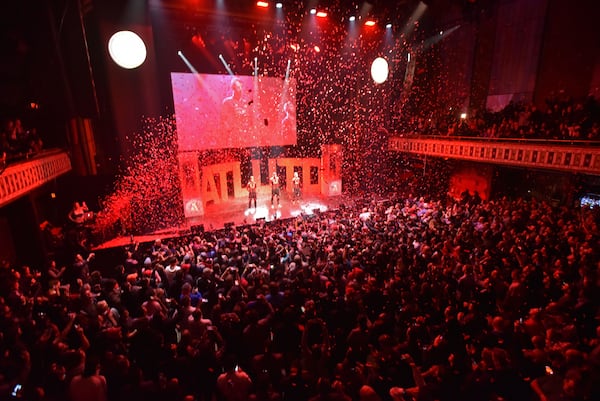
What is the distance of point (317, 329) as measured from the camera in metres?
4.18

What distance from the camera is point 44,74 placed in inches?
388

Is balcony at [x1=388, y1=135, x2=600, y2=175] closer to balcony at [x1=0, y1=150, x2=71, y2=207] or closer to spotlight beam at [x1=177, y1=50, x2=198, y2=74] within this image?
spotlight beam at [x1=177, y1=50, x2=198, y2=74]

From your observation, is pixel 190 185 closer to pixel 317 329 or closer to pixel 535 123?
pixel 317 329

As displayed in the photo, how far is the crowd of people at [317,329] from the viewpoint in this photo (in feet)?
10.7

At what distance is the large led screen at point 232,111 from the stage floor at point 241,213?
2.61 meters

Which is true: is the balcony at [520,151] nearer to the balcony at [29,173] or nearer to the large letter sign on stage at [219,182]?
the large letter sign on stage at [219,182]

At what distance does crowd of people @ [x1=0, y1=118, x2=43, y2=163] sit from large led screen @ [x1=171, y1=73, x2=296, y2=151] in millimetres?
5334

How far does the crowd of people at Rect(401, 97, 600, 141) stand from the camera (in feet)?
32.6

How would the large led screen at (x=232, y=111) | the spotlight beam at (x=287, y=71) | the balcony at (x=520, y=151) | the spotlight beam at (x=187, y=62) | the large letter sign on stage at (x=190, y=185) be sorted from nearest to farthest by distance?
the balcony at (x=520, y=151) → the large letter sign on stage at (x=190, y=185) → the spotlight beam at (x=187, y=62) → the large led screen at (x=232, y=111) → the spotlight beam at (x=287, y=71)

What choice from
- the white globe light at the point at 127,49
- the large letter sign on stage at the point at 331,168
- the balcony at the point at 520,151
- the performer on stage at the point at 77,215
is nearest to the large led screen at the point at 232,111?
the white globe light at the point at 127,49

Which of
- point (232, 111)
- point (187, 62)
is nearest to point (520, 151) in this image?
point (232, 111)

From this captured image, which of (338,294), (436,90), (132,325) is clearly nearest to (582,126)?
(436,90)

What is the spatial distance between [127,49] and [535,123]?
46.0ft

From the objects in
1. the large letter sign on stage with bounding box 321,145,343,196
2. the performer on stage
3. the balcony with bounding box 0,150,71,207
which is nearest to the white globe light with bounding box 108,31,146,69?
the balcony with bounding box 0,150,71,207
